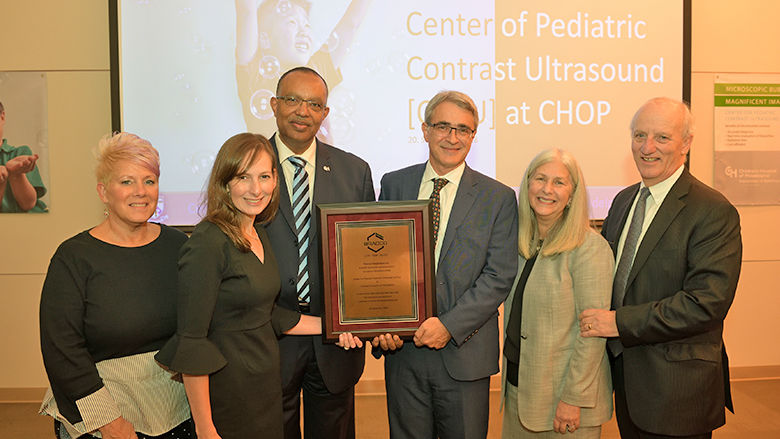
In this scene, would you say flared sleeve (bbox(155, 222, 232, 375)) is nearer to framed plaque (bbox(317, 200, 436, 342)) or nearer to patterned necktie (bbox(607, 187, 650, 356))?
framed plaque (bbox(317, 200, 436, 342))

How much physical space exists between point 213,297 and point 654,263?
1748mm

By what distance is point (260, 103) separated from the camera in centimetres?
446

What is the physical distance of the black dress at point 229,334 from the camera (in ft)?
6.01

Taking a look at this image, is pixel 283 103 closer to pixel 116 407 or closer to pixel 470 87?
pixel 116 407

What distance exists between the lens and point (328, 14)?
4.39m

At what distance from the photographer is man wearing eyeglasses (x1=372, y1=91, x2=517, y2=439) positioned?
2.35m

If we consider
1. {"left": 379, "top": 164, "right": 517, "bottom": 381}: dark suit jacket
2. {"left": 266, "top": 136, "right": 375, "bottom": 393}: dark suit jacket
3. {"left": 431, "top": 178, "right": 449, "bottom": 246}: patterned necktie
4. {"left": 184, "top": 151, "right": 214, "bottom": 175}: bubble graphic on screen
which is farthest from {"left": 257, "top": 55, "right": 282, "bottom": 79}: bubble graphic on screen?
{"left": 379, "top": 164, "right": 517, "bottom": 381}: dark suit jacket

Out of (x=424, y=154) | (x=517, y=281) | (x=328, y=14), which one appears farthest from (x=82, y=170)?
(x=517, y=281)

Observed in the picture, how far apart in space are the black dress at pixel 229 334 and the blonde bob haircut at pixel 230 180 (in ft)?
0.11

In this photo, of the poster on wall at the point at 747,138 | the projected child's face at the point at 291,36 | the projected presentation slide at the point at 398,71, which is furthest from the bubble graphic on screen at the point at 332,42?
the poster on wall at the point at 747,138

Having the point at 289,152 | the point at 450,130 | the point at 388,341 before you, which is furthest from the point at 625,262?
the point at 289,152

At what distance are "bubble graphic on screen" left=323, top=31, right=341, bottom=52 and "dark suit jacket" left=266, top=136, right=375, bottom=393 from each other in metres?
1.99

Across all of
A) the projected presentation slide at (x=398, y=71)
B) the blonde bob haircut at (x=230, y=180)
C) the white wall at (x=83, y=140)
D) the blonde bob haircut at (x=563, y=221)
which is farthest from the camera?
the white wall at (x=83, y=140)

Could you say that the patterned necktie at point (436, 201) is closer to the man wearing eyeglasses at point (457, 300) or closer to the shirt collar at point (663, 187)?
the man wearing eyeglasses at point (457, 300)
